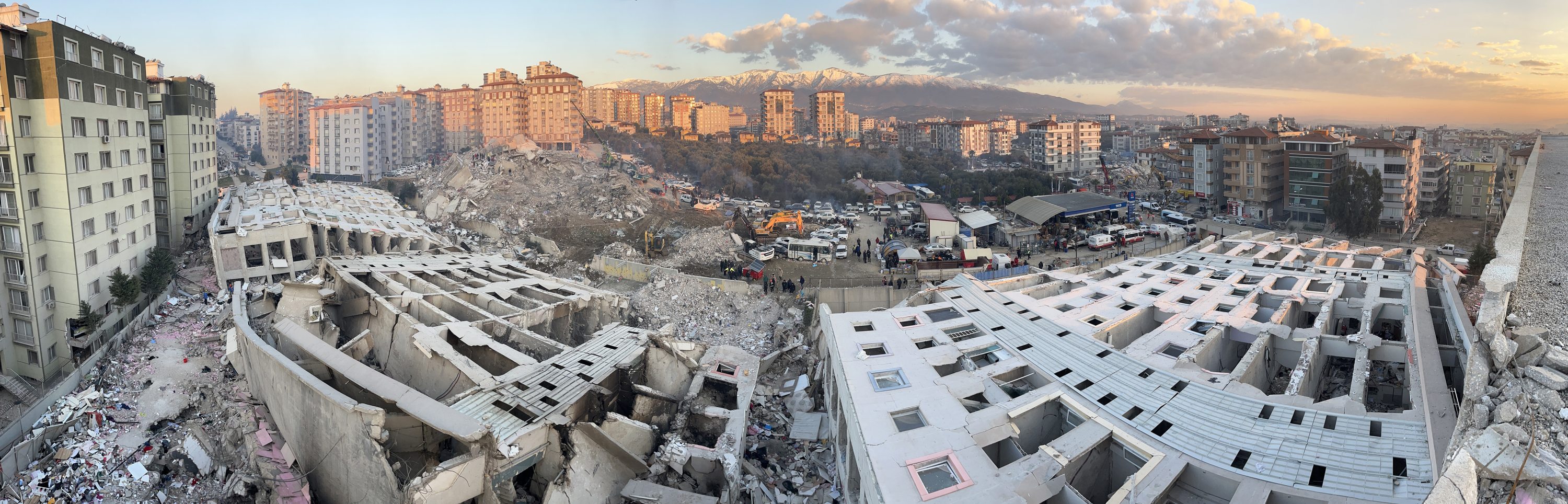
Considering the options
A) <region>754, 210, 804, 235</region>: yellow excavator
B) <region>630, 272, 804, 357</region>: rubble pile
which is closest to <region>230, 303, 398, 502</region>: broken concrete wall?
<region>630, 272, 804, 357</region>: rubble pile

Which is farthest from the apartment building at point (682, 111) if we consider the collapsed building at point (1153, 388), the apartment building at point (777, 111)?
the collapsed building at point (1153, 388)

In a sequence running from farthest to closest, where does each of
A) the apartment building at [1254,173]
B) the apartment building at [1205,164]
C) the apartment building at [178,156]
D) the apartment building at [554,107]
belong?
the apartment building at [554,107] < the apartment building at [1205,164] < the apartment building at [1254,173] < the apartment building at [178,156]

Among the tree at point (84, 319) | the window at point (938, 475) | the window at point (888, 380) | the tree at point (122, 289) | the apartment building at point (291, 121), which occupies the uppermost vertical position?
the apartment building at point (291, 121)

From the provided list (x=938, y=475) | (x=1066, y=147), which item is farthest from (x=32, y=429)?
(x=1066, y=147)

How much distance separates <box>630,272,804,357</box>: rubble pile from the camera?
1619 centimetres

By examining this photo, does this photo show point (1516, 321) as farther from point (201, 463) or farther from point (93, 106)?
point (93, 106)

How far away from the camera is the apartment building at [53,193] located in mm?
13039

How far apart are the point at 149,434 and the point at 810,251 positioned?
614 inches

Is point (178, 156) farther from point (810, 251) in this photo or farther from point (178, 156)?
point (810, 251)

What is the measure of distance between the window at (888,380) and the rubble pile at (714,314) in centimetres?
552

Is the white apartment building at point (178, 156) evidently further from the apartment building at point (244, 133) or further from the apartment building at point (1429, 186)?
the apartment building at point (244, 133)

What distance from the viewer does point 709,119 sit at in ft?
294

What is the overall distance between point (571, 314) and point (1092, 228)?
18678 millimetres

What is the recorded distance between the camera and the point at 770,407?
12188mm
